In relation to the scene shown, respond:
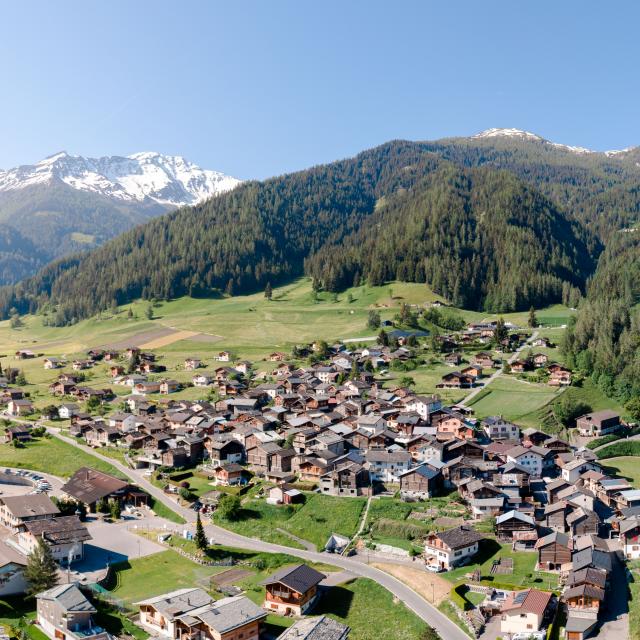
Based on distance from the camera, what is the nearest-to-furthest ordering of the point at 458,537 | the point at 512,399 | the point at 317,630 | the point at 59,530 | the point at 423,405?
the point at 317,630 → the point at 458,537 → the point at 59,530 → the point at 423,405 → the point at 512,399

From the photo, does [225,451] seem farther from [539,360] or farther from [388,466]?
[539,360]

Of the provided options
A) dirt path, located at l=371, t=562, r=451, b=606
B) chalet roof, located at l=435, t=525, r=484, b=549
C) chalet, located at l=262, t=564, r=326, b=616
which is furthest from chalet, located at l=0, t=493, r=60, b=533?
chalet roof, located at l=435, t=525, r=484, b=549

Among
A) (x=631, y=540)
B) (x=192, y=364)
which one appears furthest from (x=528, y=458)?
(x=192, y=364)

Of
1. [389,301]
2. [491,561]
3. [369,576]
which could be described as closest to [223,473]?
[369,576]

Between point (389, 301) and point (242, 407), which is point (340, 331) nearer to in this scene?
point (389, 301)

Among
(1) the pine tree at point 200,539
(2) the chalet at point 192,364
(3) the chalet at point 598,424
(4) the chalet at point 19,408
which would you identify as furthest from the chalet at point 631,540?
(2) the chalet at point 192,364
